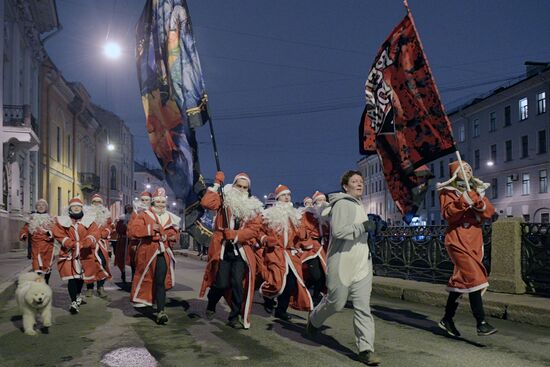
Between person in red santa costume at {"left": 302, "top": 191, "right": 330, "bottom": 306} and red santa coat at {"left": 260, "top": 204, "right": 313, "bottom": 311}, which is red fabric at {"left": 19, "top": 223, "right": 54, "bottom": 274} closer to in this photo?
red santa coat at {"left": 260, "top": 204, "right": 313, "bottom": 311}

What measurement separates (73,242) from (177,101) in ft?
8.65

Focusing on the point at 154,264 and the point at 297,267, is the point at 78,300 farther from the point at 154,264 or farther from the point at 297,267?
the point at 297,267

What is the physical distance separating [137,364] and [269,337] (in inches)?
69.6

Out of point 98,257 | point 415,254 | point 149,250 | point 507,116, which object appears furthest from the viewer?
point 507,116

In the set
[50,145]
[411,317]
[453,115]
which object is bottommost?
[411,317]

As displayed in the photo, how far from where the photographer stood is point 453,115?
54781 mm

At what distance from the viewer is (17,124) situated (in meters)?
25.3

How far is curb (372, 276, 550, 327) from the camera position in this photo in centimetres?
771

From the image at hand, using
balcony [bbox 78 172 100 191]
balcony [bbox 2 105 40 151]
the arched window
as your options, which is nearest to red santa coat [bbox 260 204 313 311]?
balcony [bbox 2 105 40 151]

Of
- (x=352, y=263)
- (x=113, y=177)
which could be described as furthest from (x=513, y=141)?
(x=113, y=177)

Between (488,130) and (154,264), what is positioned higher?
(488,130)

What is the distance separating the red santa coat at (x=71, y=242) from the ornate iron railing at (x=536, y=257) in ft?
22.3

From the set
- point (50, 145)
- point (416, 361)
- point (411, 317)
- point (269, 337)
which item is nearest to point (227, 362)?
point (269, 337)

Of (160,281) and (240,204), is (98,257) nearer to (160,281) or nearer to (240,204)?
(160,281)
